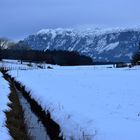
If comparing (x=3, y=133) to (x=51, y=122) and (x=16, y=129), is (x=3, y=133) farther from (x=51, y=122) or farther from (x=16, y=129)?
(x=51, y=122)

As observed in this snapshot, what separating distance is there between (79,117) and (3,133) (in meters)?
3.48

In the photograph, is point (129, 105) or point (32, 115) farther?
point (32, 115)

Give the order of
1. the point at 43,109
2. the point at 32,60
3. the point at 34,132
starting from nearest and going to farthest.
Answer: the point at 34,132 < the point at 43,109 < the point at 32,60

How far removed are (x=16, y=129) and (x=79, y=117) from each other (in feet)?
8.69

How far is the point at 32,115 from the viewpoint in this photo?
2323 cm

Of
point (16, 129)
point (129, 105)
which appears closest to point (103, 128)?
point (16, 129)

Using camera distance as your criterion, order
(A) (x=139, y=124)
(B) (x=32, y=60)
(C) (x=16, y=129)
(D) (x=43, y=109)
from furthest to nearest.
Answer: (B) (x=32, y=60), (D) (x=43, y=109), (C) (x=16, y=129), (A) (x=139, y=124)

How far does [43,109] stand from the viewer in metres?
22.6

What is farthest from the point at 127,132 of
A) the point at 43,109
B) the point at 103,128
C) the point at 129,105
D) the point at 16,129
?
the point at 43,109

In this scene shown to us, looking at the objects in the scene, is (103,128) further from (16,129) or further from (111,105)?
(111,105)

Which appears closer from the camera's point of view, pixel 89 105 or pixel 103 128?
pixel 103 128

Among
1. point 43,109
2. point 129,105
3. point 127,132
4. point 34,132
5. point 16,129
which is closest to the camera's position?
point 127,132

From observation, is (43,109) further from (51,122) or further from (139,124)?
(139,124)

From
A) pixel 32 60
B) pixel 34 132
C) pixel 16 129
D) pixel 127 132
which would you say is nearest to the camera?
pixel 127 132
